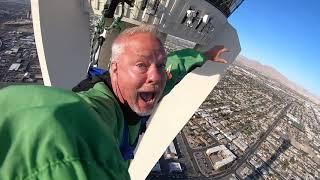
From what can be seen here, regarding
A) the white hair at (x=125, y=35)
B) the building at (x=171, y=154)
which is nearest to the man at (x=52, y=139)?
the white hair at (x=125, y=35)

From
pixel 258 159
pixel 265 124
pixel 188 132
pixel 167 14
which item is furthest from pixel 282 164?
pixel 167 14

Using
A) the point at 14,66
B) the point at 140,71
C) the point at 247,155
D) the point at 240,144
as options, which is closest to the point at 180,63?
the point at 140,71

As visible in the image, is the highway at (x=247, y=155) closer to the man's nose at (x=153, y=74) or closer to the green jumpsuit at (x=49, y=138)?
the man's nose at (x=153, y=74)

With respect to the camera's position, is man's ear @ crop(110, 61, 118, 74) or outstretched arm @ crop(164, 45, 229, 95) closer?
man's ear @ crop(110, 61, 118, 74)

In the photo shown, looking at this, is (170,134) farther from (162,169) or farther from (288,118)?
(288,118)

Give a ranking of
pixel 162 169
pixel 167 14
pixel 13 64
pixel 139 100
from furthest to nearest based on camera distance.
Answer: pixel 13 64 < pixel 162 169 < pixel 167 14 < pixel 139 100

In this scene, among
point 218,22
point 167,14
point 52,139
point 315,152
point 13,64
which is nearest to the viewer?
point 52,139

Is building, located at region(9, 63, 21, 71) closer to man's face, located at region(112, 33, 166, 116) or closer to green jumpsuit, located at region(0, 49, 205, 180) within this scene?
man's face, located at region(112, 33, 166, 116)

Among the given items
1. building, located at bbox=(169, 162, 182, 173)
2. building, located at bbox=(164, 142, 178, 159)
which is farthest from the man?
building, located at bbox=(164, 142, 178, 159)
